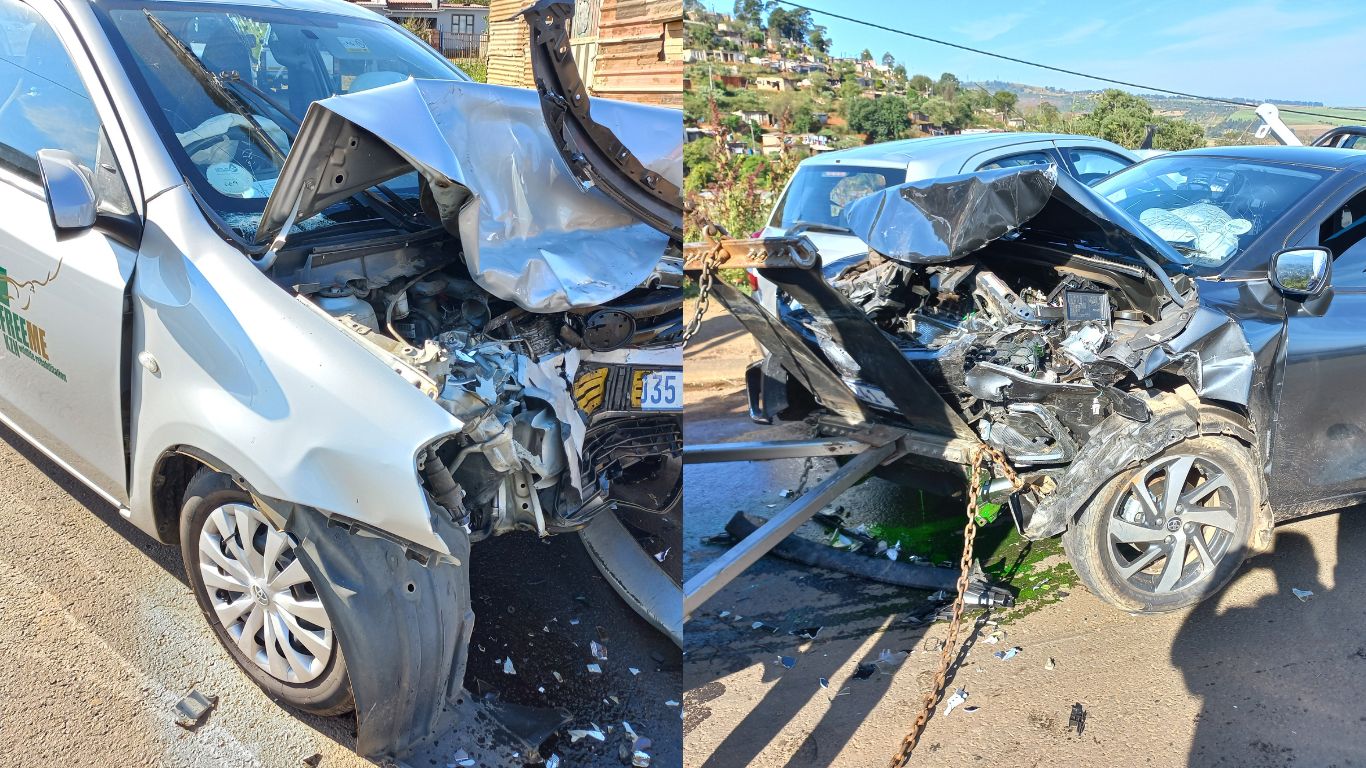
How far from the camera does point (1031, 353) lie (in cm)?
375

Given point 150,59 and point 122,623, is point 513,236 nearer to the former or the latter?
point 150,59

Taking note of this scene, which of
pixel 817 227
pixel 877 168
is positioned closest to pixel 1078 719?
pixel 817 227

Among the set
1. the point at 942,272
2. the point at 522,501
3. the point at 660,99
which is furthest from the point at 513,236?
the point at 660,99

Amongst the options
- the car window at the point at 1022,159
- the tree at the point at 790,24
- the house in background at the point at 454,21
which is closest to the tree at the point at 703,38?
the tree at the point at 790,24

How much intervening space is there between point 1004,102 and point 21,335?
15642 mm

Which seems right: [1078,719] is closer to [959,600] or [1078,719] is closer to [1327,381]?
[959,600]

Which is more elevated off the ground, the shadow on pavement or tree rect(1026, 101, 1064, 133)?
tree rect(1026, 101, 1064, 133)

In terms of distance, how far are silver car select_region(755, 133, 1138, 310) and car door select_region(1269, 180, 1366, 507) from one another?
2921 mm

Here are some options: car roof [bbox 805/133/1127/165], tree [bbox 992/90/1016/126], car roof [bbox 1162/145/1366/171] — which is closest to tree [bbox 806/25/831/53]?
tree [bbox 992/90/1016/126]

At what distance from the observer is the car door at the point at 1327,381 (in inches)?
143

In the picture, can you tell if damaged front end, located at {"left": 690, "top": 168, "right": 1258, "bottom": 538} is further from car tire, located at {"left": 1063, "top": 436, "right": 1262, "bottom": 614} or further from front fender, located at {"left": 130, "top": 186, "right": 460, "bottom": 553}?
front fender, located at {"left": 130, "top": 186, "right": 460, "bottom": 553}

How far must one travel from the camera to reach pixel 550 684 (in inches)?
126

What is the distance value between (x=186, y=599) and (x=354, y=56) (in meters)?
2.28

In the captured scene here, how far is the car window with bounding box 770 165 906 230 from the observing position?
23.3ft
